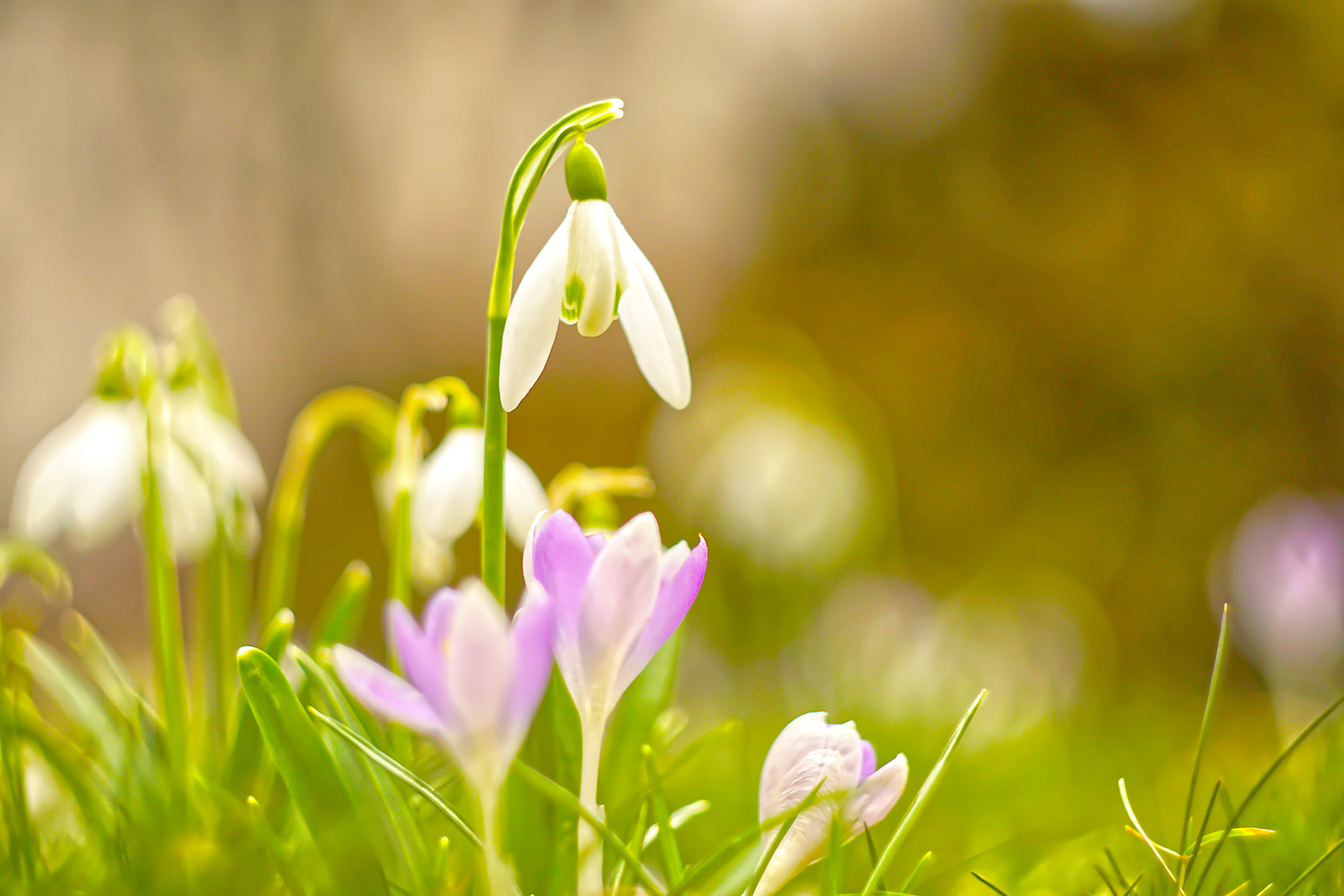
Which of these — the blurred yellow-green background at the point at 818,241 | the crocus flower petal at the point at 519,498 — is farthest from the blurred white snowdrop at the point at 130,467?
the blurred yellow-green background at the point at 818,241

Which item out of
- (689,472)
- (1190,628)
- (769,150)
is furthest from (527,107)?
(1190,628)

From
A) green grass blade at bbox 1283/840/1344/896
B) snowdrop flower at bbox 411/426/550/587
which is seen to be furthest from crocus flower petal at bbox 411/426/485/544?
green grass blade at bbox 1283/840/1344/896

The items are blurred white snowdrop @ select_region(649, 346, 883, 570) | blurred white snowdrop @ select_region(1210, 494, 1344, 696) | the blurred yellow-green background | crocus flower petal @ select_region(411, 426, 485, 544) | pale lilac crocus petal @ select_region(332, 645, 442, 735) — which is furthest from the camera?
the blurred yellow-green background

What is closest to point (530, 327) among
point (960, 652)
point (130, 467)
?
point (130, 467)

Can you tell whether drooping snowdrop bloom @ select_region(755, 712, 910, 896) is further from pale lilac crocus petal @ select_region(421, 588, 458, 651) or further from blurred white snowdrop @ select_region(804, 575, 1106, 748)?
blurred white snowdrop @ select_region(804, 575, 1106, 748)

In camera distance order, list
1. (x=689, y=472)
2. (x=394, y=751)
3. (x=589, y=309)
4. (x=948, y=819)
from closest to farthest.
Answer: (x=589, y=309) → (x=394, y=751) → (x=948, y=819) → (x=689, y=472)

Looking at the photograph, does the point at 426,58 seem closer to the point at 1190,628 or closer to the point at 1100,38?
the point at 1100,38

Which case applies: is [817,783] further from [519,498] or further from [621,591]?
[519,498]
